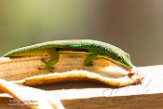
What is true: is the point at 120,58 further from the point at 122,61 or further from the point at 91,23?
the point at 91,23

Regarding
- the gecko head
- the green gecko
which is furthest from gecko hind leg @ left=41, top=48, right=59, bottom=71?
the gecko head

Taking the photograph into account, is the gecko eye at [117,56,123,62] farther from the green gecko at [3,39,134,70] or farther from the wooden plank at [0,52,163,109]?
the wooden plank at [0,52,163,109]

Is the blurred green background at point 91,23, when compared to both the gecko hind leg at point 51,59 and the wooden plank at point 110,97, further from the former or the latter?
the wooden plank at point 110,97

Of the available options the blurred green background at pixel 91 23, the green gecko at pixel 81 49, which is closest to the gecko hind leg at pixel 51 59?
the green gecko at pixel 81 49

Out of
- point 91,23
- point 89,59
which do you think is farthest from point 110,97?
point 91,23

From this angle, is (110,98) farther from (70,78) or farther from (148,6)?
(148,6)
